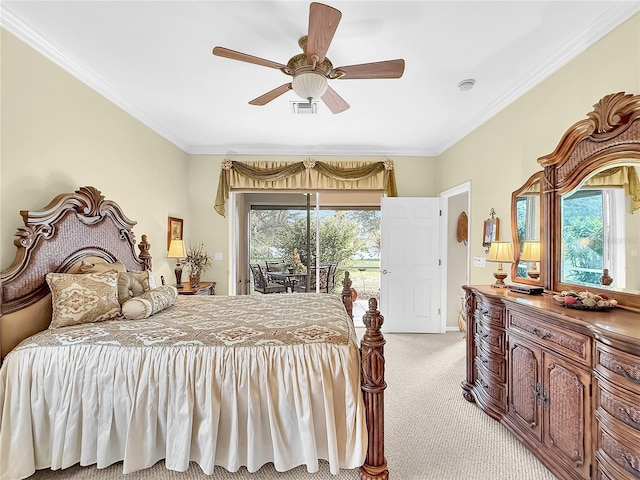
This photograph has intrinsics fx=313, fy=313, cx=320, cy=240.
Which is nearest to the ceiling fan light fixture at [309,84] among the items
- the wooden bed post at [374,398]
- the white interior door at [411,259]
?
the wooden bed post at [374,398]

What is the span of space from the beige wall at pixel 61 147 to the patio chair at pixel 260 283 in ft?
5.57

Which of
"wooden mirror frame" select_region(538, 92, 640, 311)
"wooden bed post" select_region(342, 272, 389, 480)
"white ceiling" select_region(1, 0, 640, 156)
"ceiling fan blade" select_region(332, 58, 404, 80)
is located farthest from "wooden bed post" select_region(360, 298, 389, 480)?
"white ceiling" select_region(1, 0, 640, 156)

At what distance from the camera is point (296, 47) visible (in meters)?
2.26

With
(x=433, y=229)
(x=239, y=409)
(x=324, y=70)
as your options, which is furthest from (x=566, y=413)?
(x=433, y=229)

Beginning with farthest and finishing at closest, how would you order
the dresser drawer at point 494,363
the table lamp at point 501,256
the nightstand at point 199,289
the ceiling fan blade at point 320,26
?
the nightstand at point 199,289 → the table lamp at point 501,256 → the dresser drawer at point 494,363 → the ceiling fan blade at point 320,26

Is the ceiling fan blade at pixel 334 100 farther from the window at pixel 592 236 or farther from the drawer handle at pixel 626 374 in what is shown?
the drawer handle at pixel 626 374

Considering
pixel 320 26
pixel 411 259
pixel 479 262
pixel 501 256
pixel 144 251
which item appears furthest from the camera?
pixel 411 259

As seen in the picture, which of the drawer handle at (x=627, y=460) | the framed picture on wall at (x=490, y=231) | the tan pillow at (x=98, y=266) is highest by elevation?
the framed picture on wall at (x=490, y=231)

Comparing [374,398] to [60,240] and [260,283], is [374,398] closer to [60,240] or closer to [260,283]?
[60,240]

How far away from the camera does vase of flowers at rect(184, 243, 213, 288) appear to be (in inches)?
161

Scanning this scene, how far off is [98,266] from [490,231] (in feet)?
11.8

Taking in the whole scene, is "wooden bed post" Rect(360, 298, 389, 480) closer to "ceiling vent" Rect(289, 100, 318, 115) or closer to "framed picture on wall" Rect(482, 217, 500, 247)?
"framed picture on wall" Rect(482, 217, 500, 247)

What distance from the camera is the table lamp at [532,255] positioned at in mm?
2479

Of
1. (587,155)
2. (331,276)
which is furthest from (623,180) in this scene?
(331,276)
